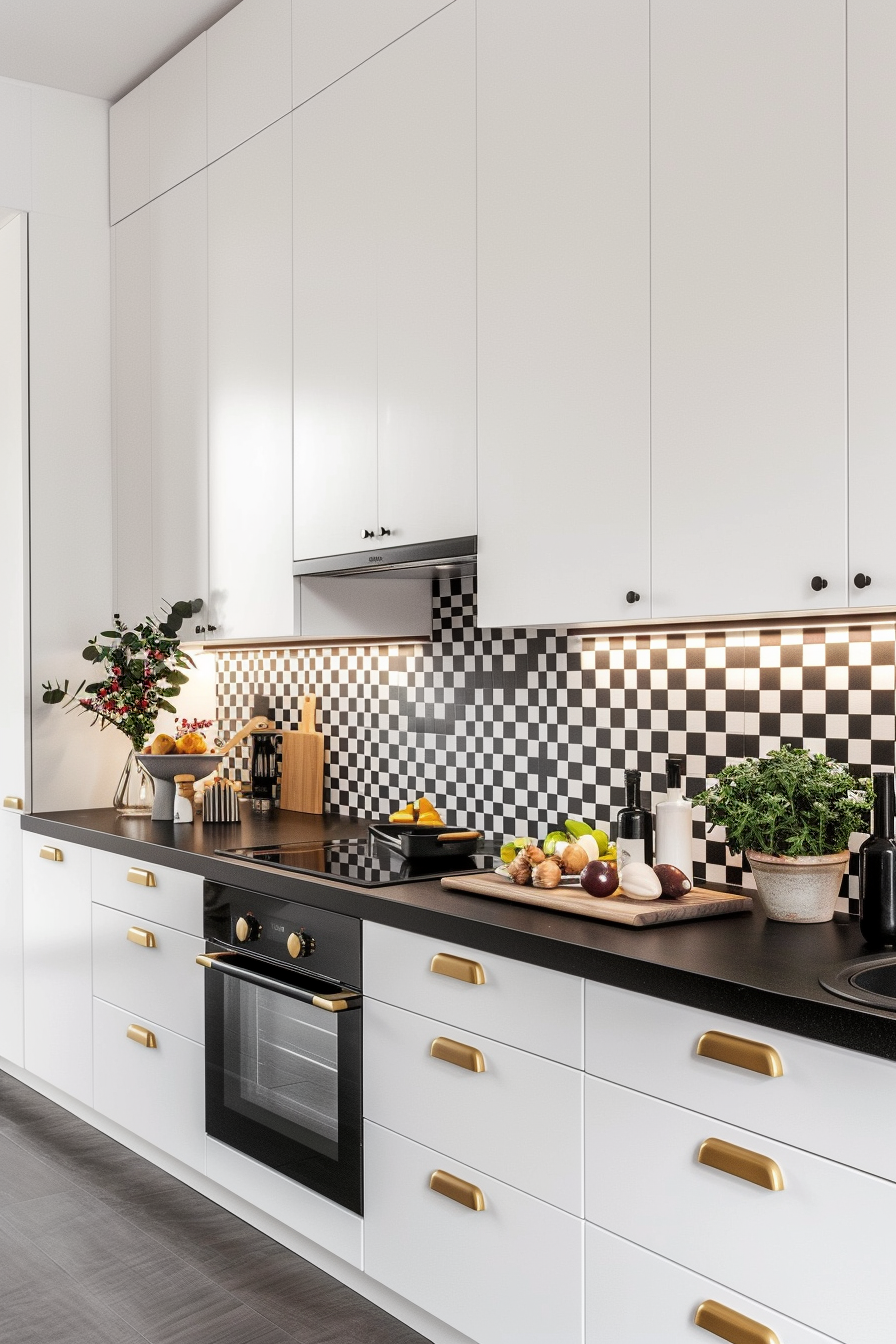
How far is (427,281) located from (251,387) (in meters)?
0.78

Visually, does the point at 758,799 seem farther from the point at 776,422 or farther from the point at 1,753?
the point at 1,753

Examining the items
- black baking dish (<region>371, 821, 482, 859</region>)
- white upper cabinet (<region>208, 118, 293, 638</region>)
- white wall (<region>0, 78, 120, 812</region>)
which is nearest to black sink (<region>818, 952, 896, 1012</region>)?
black baking dish (<region>371, 821, 482, 859</region>)

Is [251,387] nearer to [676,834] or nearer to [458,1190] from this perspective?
[676,834]

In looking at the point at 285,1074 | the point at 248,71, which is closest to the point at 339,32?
the point at 248,71

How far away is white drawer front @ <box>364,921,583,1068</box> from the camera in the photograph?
1.97m

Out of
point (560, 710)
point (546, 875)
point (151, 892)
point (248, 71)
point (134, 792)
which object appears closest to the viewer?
point (546, 875)

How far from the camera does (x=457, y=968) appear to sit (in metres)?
2.15

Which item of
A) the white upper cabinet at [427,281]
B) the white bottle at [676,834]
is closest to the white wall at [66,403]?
the white upper cabinet at [427,281]

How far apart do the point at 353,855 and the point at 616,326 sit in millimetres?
1325

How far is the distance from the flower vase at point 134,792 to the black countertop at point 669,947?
98cm

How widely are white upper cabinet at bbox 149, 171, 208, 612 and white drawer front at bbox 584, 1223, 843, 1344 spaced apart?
218 centimetres

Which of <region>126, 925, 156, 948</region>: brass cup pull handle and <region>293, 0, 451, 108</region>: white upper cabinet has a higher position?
<region>293, 0, 451, 108</region>: white upper cabinet

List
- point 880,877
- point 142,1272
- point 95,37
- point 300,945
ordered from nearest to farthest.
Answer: point 880,877 → point 300,945 → point 142,1272 → point 95,37

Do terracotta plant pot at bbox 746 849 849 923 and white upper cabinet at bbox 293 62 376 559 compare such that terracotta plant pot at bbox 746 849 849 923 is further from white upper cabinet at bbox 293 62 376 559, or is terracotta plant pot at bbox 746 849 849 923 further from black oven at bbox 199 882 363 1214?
white upper cabinet at bbox 293 62 376 559
